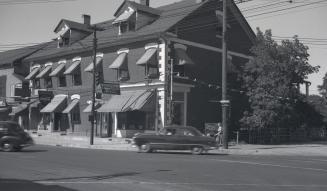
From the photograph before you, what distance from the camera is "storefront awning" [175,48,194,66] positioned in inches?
1207

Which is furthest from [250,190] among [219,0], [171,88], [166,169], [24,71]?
[24,71]

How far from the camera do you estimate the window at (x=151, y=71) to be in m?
31.3

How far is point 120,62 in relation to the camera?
108 feet

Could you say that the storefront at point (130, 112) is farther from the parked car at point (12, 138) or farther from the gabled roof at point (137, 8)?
the parked car at point (12, 138)

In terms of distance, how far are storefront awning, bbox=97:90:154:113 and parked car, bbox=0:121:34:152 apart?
915 centimetres

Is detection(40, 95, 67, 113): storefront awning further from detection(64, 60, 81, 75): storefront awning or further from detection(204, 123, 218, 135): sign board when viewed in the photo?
detection(204, 123, 218, 135): sign board

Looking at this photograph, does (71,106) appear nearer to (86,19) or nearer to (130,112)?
(130,112)

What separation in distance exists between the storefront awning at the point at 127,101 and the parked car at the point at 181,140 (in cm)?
737

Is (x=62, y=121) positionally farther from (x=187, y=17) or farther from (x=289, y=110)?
(x=289, y=110)

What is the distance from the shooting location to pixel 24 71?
4725cm

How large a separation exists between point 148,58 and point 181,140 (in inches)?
395

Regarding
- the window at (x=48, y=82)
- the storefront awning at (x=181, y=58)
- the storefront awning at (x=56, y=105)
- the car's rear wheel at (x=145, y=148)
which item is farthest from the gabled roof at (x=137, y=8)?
the car's rear wheel at (x=145, y=148)

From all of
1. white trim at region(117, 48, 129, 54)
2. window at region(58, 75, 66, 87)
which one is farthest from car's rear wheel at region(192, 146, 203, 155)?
window at region(58, 75, 66, 87)

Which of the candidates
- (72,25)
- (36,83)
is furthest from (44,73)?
(72,25)
